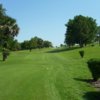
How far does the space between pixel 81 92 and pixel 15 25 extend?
75.6m

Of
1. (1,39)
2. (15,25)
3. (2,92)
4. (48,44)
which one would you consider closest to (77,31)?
(15,25)

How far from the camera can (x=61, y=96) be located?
1452cm

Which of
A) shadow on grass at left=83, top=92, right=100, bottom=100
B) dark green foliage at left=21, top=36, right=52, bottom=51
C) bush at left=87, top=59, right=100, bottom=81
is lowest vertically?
shadow on grass at left=83, top=92, right=100, bottom=100

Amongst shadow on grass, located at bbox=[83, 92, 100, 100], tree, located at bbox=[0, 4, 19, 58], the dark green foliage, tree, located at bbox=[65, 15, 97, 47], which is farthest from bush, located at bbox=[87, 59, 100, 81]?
the dark green foliage

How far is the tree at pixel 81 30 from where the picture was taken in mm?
110812

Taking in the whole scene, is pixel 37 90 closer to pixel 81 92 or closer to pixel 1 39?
pixel 81 92

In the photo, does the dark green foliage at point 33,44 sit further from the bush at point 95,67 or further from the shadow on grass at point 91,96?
the shadow on grass at point 91,96

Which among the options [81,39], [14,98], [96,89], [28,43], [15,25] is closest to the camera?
[14,98]

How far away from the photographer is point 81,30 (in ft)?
362

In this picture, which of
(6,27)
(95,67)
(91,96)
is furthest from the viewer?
(6,27)

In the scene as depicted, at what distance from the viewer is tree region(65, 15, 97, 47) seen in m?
111

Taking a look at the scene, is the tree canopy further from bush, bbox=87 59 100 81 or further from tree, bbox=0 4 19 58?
bush, bbox=87 59 100 81

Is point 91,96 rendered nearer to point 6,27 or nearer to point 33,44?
point 6,27

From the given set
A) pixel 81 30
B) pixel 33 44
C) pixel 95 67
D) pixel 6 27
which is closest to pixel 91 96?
pixel 95 67
